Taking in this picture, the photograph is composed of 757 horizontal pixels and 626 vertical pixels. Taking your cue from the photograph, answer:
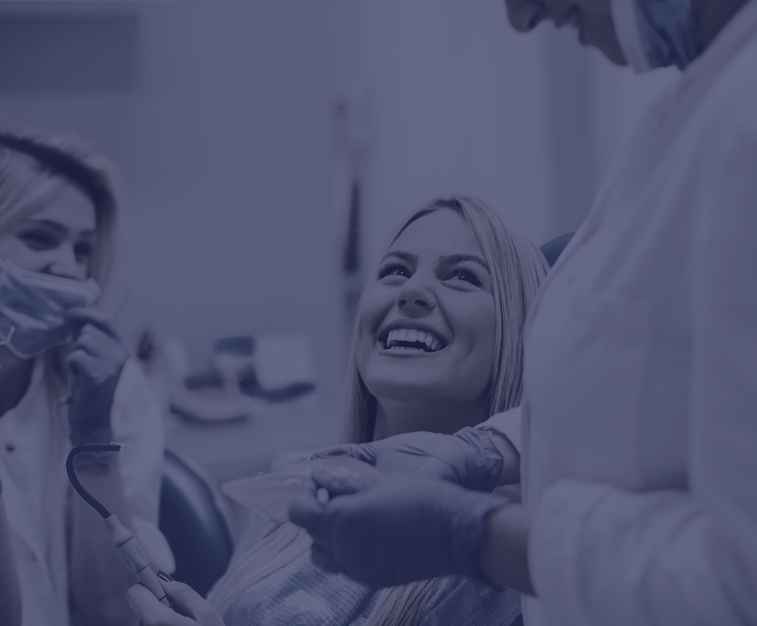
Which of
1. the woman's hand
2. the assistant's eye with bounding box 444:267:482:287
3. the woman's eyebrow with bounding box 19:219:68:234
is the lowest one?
the woman's hand

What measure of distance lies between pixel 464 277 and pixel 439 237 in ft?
0.26

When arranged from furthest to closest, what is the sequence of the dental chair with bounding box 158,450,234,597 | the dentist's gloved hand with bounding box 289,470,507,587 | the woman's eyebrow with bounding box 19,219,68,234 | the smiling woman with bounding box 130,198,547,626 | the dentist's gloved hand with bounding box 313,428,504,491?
the dental chair with bounding box 158,450,234,597, the woman's eyebrow with bounding box 19,219,68,234, the smiling woman with bounding box 130,198,547,626, the dentist's gloved hand with bounding box 313,428,504,491, the dentist's gloved hand with bounding box 289,470,507,587

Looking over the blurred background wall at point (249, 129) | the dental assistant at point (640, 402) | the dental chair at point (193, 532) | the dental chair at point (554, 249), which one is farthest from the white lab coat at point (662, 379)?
the blurred background wall at point (249, 129)

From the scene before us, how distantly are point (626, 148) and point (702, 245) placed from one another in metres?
0.20

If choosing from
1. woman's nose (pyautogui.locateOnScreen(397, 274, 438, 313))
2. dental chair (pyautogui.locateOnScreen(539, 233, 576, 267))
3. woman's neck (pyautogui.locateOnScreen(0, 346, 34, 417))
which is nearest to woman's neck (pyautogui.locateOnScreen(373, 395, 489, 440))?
woman's nose (pyautogui.locateOnScreen(397, 274, 438, 313))

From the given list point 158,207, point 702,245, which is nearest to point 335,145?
point 158,207

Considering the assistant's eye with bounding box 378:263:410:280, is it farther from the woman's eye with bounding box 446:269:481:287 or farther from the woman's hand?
the woman's hand

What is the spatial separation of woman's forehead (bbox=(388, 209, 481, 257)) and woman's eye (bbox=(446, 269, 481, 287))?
1.2 inches

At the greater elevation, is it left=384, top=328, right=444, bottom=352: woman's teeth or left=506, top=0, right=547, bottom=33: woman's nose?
left=506, top=0, right=547, bottom=33: woman's nose

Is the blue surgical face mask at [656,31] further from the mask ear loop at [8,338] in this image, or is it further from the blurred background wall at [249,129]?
the blurred background wall at [249,129]

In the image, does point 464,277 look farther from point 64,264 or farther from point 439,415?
point 64,264

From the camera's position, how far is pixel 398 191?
2420mm

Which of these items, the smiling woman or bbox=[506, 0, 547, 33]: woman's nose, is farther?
the smiling woman

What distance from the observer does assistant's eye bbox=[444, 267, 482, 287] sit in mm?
1028
